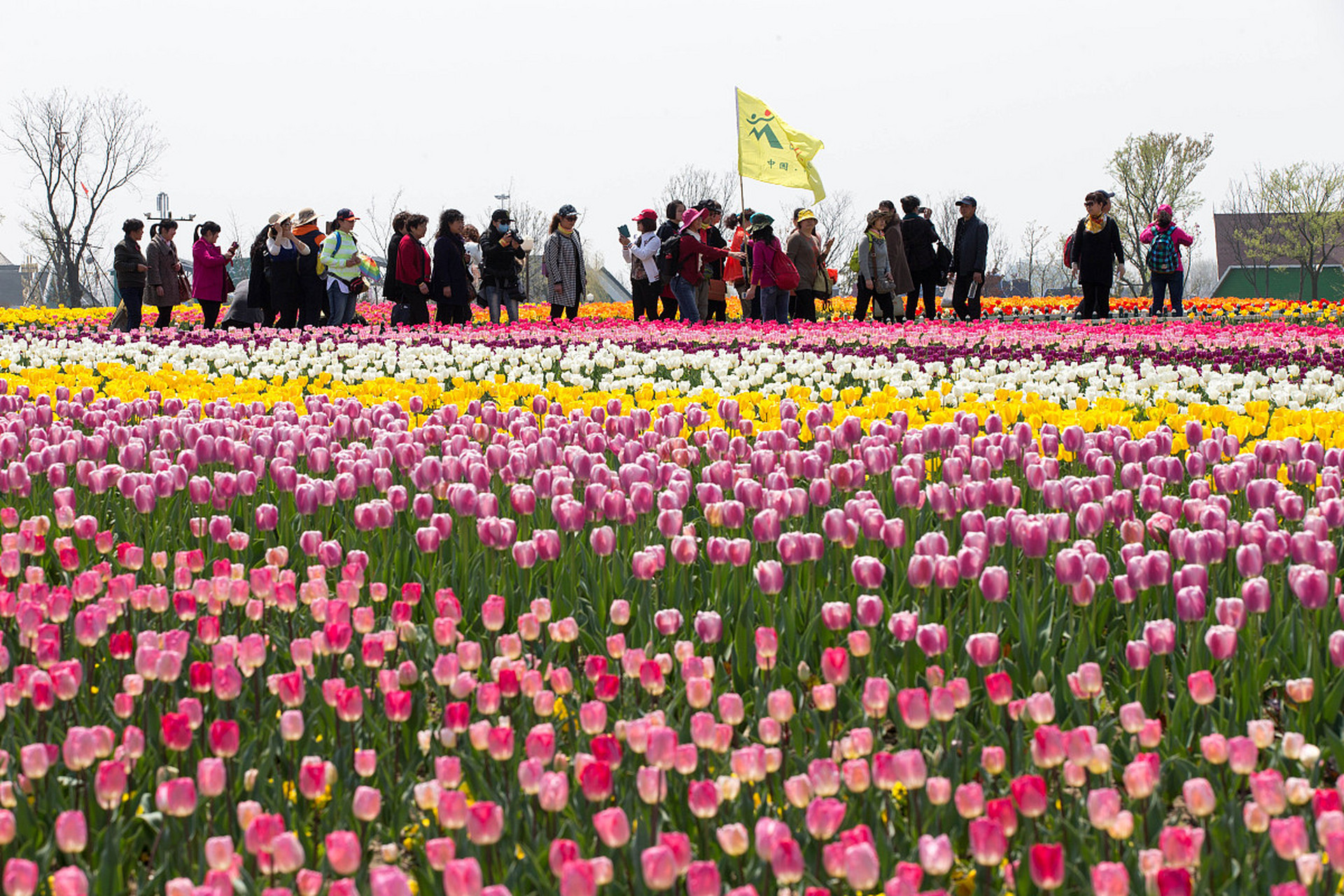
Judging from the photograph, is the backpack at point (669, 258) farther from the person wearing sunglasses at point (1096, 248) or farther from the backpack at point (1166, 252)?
the backpack at point (1166, 252)

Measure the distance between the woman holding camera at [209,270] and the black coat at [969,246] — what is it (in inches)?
396

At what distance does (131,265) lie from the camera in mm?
16922

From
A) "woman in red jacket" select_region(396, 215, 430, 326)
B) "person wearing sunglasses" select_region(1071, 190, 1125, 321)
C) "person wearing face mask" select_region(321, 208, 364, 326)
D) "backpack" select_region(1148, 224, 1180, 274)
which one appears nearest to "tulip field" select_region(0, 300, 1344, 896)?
"woman in red jacket" select_region(396, 215, 430, 326)

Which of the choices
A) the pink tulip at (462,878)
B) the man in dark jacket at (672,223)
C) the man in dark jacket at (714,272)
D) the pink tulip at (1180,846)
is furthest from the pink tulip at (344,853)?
the man in dark jacket at (672,223)

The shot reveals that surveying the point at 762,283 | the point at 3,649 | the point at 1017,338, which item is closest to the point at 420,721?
the point at 3,649

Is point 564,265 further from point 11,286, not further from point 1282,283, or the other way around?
point 1282,283

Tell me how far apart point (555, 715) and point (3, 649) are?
1150 mm

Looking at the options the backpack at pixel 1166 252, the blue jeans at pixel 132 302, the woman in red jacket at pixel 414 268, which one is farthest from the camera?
the backpack at pixel 1166 252

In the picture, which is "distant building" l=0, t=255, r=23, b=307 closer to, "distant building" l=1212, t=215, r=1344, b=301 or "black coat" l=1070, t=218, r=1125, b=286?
"distant building" l=1212, t=215, r=1344, b=301

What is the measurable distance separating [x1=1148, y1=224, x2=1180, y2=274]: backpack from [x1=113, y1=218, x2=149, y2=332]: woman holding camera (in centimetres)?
1410

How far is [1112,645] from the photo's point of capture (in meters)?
3.05

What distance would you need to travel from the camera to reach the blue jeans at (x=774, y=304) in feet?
54.6

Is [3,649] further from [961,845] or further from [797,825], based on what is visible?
[961,845]

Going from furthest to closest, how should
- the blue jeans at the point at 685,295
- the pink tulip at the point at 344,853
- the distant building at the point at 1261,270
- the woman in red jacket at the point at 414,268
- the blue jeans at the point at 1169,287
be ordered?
the distant building at the point at 1261,270, the blue jeans at the point at 1169,287, the blue jeans at the point at 685,295, the woman in red jacket at the point at 414,268, the pink tulip at the point at 344,853
